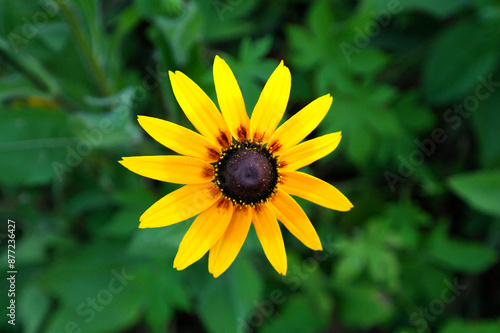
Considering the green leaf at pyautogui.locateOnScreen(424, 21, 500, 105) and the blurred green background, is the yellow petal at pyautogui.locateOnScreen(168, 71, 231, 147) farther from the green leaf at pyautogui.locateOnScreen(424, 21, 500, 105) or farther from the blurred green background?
the green leaf at pyautogui.locateOnScreen(424, 21, 500, 105)

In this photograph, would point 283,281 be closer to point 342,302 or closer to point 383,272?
point 342,302

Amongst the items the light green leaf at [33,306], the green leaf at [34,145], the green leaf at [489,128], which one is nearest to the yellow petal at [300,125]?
the green leaf at [34,145]

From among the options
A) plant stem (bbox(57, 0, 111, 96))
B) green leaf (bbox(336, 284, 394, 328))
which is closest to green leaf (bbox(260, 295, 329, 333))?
green leaf (bbox(336, 284, 394, 328))

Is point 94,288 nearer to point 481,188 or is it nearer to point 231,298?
point 231,298

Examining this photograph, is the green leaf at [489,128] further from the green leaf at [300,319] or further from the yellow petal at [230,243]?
the yellow petal at [230,243]

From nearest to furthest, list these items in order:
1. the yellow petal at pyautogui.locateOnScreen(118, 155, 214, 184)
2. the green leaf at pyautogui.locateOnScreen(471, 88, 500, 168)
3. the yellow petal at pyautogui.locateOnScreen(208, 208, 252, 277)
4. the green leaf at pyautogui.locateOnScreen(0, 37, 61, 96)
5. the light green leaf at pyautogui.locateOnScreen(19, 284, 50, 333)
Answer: the yellow petal at pyautogui.locateOnScreen(118, 155, 214, 184)
the yellow petal at pyautogui.locateOnScreen(208, 208, 252, 277)
the green leaf at pyautogui.locateOnScreen(0, 37, 61, 96)
the light green leaf at pyautogui.locateOnScreen(19, 284, 50, 333)
the green leaf at pyautogui.locateOnScreen(471, 88, 500, 168)

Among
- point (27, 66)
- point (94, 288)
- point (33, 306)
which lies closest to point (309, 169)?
point (94, 288)

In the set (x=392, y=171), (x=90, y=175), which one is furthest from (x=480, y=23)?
(x=90, y=175)
